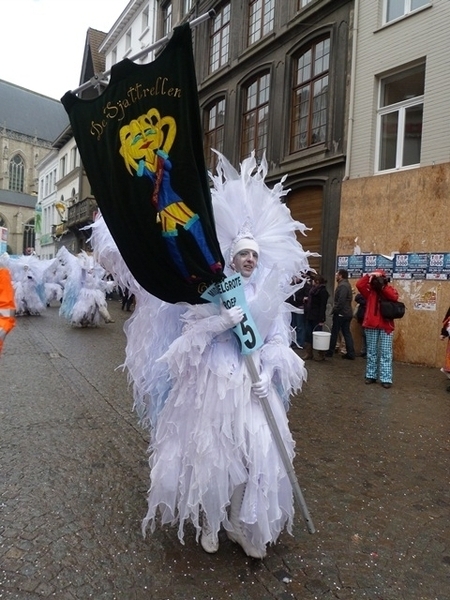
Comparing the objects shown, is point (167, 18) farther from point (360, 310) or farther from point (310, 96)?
point (360, 310)

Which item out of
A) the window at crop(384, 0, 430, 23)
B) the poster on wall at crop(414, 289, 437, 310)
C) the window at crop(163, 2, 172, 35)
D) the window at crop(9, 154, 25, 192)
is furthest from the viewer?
the window at crop(9, 154, 25, 192)

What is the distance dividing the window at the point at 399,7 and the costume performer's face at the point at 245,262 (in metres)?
9.85

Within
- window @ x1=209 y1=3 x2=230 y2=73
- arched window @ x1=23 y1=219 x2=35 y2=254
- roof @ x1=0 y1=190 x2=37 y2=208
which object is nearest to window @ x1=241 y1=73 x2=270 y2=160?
window @ x1=209 y1=3 x2=230 y2=73

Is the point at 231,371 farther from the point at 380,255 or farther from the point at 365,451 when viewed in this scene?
the point at 380,255

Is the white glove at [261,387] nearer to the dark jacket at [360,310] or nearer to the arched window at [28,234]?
the dark jacket at [360,310]

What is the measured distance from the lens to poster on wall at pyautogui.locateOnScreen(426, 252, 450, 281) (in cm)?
868

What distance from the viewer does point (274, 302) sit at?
8.79 ft

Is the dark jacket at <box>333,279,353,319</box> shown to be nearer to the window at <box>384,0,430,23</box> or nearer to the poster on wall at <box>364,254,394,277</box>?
the poster on wall at <box>364,254,394,277</box>

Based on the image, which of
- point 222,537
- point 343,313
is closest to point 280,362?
point 222,537

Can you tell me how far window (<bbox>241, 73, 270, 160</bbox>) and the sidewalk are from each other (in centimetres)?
1070

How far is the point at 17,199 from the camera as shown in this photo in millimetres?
61625

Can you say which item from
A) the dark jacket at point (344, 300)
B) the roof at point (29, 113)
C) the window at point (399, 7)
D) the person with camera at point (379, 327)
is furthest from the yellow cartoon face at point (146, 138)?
the roof at point (29, 113)

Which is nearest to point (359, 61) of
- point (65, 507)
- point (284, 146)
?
point (284, 146)

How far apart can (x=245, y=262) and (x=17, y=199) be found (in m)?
66.1
